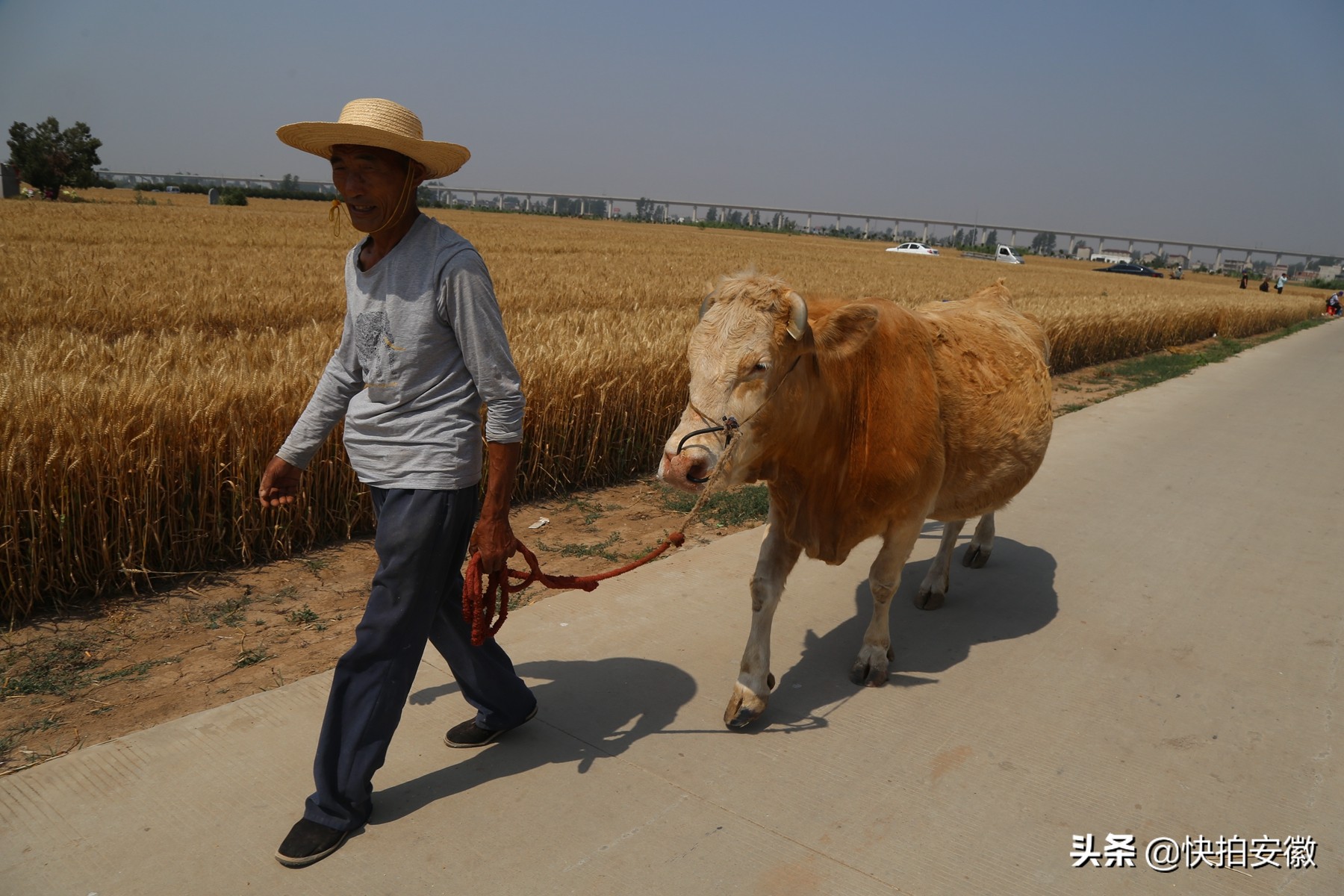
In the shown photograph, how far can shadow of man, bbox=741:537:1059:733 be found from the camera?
12.7ft

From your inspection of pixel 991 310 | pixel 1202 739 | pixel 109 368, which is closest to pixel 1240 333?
pixel 991 310

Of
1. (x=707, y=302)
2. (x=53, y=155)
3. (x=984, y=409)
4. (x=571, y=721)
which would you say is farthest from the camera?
(x=53, y=155)

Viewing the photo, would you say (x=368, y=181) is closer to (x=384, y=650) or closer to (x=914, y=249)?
(x=384, y=650)

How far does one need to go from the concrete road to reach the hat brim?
210cm

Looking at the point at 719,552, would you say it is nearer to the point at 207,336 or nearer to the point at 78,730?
the point at 78,730

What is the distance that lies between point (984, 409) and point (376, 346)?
2.92m

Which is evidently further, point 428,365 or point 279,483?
point 279,483

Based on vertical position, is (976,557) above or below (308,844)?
above

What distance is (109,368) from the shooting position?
5.64 m

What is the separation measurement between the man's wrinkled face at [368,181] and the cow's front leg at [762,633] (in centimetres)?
Answer: 203

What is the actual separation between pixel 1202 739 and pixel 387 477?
342 centimetres

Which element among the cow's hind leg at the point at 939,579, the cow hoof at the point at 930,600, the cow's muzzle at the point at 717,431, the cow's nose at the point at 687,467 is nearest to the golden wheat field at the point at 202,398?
the cow's muzzle at the point at 717,431

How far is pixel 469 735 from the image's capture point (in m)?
3.27

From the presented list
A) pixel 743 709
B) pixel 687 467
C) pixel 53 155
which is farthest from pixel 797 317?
pixel 53 155
